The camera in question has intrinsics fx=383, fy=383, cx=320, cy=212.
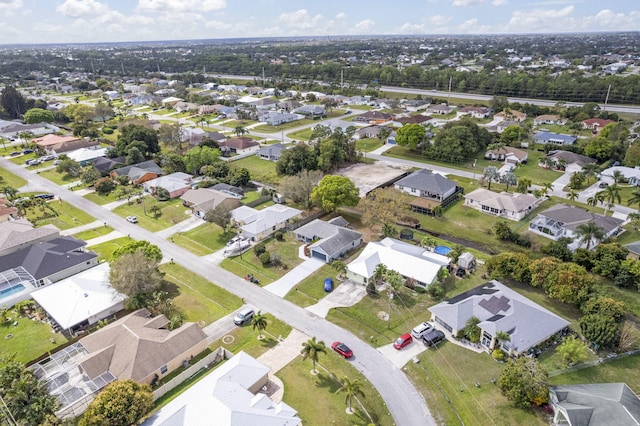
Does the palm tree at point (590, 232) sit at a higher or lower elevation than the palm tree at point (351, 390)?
higher

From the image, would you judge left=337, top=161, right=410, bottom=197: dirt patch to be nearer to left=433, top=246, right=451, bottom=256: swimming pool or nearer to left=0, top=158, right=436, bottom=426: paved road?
left=433, top=246, right=451, bottom=256: swimming pool

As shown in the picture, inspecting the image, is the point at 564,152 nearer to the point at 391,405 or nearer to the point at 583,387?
the point at 583,387

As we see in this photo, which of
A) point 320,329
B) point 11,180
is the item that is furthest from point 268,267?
point 11,180

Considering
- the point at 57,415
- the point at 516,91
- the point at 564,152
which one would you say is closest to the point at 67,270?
the point at 57,415

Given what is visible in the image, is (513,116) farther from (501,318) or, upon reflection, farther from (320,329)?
(320,329)

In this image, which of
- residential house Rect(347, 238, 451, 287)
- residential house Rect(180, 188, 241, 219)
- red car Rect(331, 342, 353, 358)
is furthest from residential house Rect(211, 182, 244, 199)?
red car Rect(331, 342, 353, 358)

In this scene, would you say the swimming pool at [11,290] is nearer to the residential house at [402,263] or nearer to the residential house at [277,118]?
the residential house at [402,263]

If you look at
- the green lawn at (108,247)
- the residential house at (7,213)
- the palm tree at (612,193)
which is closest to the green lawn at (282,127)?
the residential house at (7,213)
